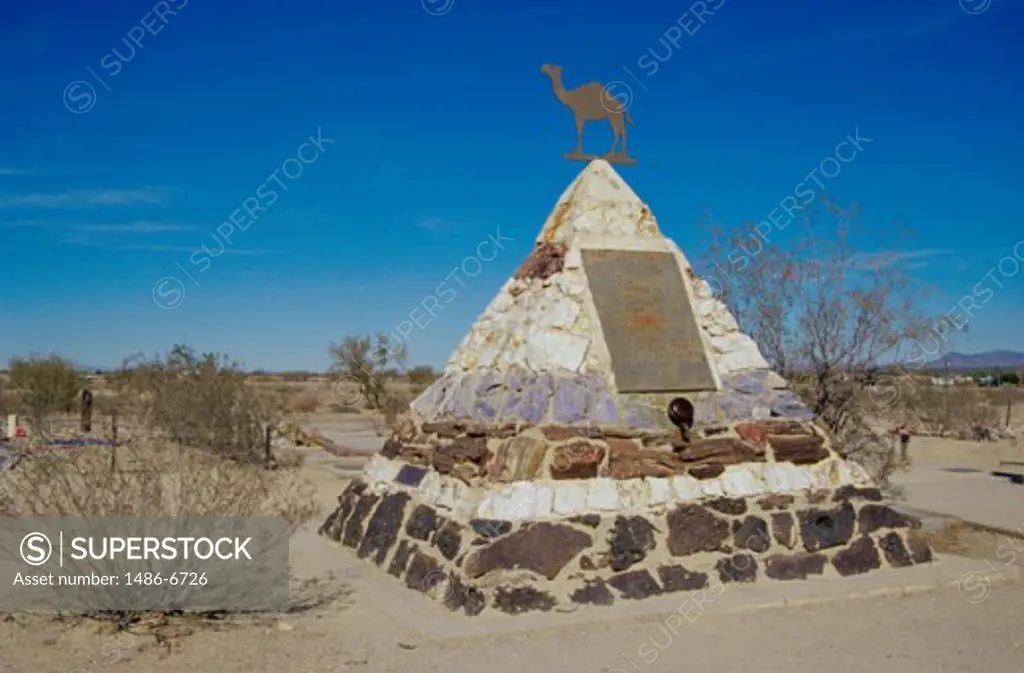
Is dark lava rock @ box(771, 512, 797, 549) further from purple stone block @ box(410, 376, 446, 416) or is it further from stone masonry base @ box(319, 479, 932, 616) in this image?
purple stone block @ box(410, 376, 446, 416)

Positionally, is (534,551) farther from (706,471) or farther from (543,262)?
(543,262)

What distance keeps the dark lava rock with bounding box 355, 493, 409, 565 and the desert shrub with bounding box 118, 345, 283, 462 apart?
778cm

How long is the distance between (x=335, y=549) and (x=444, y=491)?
1780mm

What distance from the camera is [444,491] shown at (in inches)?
299

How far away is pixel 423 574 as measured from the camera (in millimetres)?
Answer: 7266

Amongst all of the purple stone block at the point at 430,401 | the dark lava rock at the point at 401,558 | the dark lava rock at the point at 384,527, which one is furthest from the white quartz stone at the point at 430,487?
the purple stone block at the point at 430,401

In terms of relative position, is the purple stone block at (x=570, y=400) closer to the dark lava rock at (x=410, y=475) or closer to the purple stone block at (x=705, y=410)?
the purple stone block at (x=705, y=410)

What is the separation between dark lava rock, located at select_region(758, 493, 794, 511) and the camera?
7.76 meters

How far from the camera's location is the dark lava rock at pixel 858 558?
7.77m

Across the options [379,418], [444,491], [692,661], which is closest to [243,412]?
[444,491]

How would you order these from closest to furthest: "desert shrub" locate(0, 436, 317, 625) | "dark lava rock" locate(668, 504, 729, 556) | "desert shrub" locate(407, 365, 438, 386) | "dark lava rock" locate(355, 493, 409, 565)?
"desert shrub" locate(0, 436, 317, 625), "dark lava rock" locate(668, 504, 729, 556), "dark lava rock" locate(355, 493, 409, 565), "desert shrub" locate(407, 365, 438, 386)

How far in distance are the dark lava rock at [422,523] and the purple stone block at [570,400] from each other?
123 centimetres

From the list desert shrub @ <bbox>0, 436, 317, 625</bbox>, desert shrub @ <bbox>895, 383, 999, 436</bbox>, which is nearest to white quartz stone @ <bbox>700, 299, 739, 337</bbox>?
desert shrub @ <bbox>0, 436, 317, 625</bbox>

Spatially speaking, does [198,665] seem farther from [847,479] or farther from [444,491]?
[847,479]
